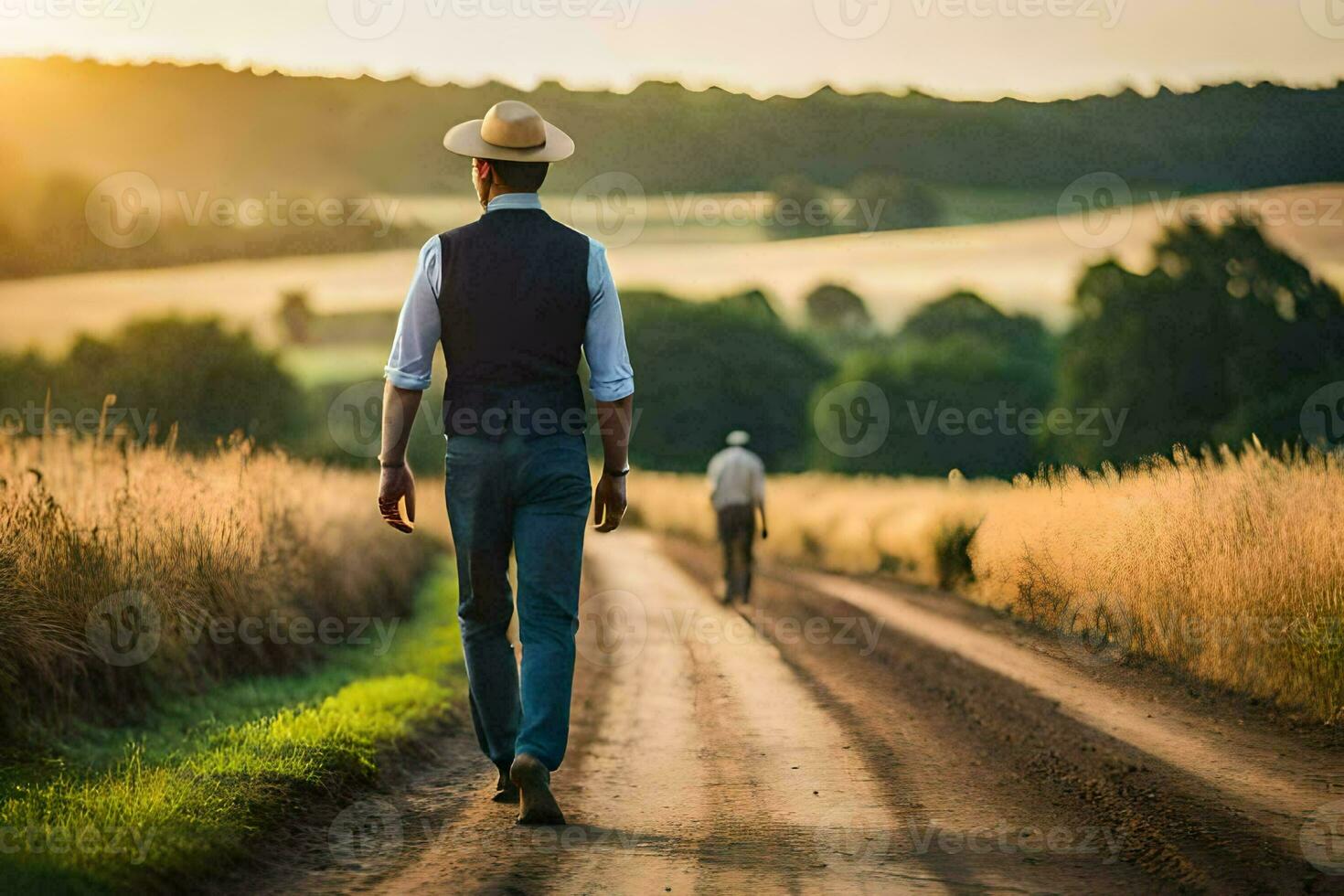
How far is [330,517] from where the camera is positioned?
14516 mm

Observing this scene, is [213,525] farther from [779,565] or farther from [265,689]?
[779,565]

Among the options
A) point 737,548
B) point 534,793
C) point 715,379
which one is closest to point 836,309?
point 715,379

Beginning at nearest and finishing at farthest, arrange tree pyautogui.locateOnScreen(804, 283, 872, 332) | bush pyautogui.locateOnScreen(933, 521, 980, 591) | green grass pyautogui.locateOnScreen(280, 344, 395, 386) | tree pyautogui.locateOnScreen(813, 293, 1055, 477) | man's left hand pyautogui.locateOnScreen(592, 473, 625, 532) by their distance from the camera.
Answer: man's left hand pyautogui.locateOnScreen(592, 473, 625, 532)
bush pyautogui.locateOnScreen(933, 521, 980, 591)
green grass pyautogui.locateOnScreen(280, 344, 395, 386)
tree pyautogui.locateOnScreen(813, 293, 1055, 477)
tree pyautogui.locateOnScreen(804, 283, 872, 332)

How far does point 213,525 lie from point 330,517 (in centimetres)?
523

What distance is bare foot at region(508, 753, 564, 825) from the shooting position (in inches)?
210

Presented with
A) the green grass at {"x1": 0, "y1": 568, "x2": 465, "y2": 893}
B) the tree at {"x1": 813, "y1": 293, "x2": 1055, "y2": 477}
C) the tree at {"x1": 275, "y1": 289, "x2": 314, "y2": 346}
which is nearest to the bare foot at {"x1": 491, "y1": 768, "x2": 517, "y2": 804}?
the green grass at {"x1": 0, "y1": 568, "x2": 465, "y2": 893}

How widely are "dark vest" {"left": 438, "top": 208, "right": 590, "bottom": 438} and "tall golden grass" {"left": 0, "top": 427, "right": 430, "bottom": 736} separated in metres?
3.11

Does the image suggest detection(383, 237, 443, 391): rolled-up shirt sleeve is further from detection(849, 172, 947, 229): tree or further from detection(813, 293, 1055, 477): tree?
detection(813, 293, 1055, 477): tree

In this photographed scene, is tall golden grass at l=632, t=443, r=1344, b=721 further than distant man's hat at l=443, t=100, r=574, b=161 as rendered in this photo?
Yes

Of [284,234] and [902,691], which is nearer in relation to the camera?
[902,691]

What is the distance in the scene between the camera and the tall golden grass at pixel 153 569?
7172mm

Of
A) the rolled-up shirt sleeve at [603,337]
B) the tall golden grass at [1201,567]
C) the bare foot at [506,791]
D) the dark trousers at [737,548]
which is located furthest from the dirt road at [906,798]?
the dark trousers at [737,548]

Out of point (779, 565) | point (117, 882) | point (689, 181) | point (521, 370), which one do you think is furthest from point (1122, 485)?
point (689, 181)

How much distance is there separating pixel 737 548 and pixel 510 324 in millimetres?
13032
